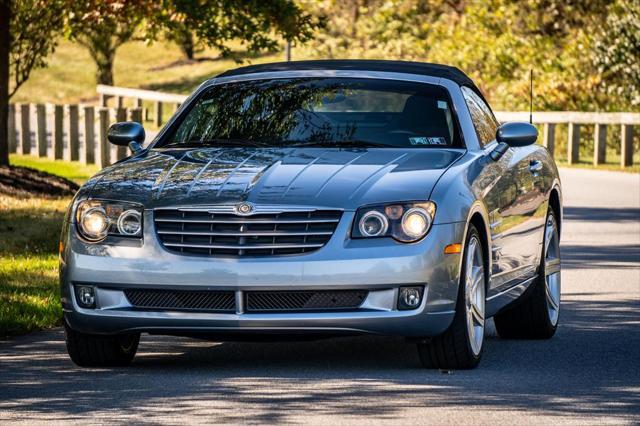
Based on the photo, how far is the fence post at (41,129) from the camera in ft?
94.8

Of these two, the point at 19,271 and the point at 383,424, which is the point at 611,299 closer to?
the point at 19,271

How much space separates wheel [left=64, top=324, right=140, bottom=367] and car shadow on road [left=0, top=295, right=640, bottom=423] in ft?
0.26

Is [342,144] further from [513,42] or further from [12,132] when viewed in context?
[513,42]

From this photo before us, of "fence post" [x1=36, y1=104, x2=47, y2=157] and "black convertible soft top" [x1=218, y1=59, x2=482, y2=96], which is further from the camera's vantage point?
"fence post" [x1=36, y1=104, x2=47, y2=157]

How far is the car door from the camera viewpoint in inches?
352

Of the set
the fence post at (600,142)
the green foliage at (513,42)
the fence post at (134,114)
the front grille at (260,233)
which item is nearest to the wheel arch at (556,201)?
the front grille at (260,233)

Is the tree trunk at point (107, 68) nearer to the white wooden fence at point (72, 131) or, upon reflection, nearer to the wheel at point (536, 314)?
the white wooden fence at point (72, 131)

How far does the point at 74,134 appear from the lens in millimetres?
27578

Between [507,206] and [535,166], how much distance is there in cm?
112

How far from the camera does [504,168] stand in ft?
30.8

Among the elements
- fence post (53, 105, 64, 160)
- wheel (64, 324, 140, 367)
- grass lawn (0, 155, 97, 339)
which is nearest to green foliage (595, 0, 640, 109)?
fence post (53, 105, 64, 160)

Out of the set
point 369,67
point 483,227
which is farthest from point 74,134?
point 483,227

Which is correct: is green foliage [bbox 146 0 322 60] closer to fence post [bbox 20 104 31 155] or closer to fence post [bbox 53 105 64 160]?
fence post [bbox 53 105 64 160]

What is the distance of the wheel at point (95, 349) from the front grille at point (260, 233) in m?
0.81
